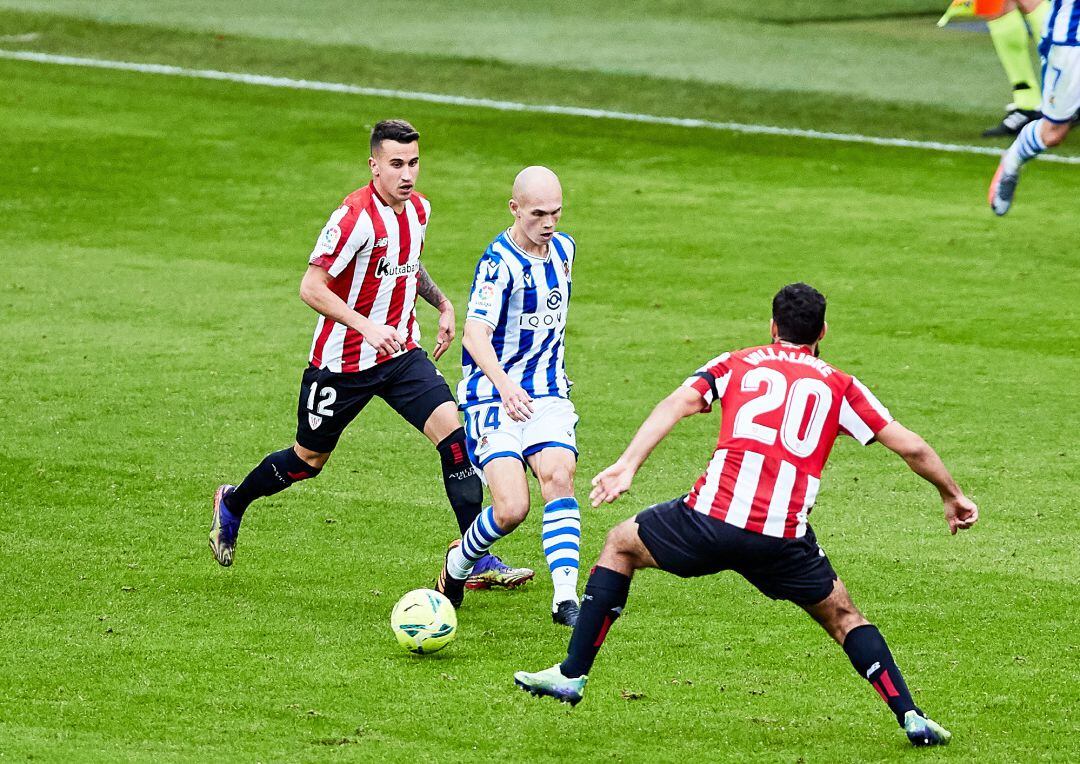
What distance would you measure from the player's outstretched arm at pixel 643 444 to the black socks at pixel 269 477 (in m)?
2.81

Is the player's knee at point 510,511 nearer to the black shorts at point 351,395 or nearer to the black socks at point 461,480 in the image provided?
the black socks at point 461,480

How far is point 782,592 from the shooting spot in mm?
5996

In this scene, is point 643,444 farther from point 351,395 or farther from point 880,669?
point 351,395

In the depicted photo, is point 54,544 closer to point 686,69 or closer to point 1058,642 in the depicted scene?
point 1058,642

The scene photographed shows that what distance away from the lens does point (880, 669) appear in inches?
231

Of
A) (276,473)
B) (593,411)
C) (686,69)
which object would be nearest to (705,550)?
(276,473)

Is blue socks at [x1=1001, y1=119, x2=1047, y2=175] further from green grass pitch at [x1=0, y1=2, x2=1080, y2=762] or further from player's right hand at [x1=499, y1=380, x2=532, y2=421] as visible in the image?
player's right hand at [x1=499, y1=380, x2=532, y2=421]

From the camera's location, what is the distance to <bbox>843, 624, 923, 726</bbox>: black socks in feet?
19.3

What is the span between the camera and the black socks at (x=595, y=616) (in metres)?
6.07

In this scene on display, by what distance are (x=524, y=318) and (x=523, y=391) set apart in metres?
0.50

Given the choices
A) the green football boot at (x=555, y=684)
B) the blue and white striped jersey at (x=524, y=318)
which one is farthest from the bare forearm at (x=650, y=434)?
the blue and white striped jersey at (x=524, y=318)

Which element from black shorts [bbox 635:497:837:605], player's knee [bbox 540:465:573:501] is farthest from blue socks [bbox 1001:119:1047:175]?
black shorts [bbox 635:497:837:605]

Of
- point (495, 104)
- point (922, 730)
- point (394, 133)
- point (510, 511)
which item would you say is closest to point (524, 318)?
point (510, 511)

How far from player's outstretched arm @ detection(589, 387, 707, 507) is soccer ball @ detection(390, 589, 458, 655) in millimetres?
1460
